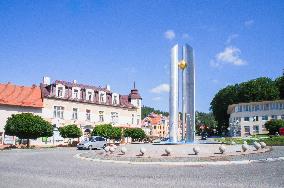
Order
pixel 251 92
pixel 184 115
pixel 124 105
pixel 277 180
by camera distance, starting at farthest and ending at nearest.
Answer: pixel 251 92 → pixel 124 105 → pixel 184 115 → pixel 277 180

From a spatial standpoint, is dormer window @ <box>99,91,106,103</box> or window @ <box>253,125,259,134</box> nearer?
dormer window @ <box>99,91,106,103</box>

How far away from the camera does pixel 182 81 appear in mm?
32719

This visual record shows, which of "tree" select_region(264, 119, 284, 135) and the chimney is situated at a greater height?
the chimney

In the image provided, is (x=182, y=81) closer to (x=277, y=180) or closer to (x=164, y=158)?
(x=164, y=158)

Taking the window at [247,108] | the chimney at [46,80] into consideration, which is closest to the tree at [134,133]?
the chimney at [46,80]

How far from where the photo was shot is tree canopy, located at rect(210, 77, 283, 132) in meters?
90.2

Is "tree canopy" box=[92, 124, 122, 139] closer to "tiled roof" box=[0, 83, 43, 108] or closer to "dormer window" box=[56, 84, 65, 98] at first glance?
"dormer window" box=[56, 84, 65, 98]

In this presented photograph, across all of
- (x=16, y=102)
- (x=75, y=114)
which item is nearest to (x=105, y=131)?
(x=75, y=114)

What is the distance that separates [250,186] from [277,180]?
→ 5.90 feet

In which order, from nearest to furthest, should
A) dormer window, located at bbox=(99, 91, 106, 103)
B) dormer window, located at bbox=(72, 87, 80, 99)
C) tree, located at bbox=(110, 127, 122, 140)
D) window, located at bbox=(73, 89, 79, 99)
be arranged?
1. tree, located at bbox=(110, 127, 122, 140)
2. dormer window, located at bbox=(72, 87, 80, 99)
3. window, located at bbox=(73, 89, 79, 99)
4. dormer window, located at bbox=(99, 91, 106, 103)

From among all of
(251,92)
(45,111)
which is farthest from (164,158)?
(251,92)

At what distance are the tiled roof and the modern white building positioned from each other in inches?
1883

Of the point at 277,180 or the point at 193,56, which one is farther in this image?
the point at 193,56

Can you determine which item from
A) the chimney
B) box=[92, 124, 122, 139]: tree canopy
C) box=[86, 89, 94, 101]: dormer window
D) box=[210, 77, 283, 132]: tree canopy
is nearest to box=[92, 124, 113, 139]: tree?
box=[92, 124, 122, 139]: tree canopy
